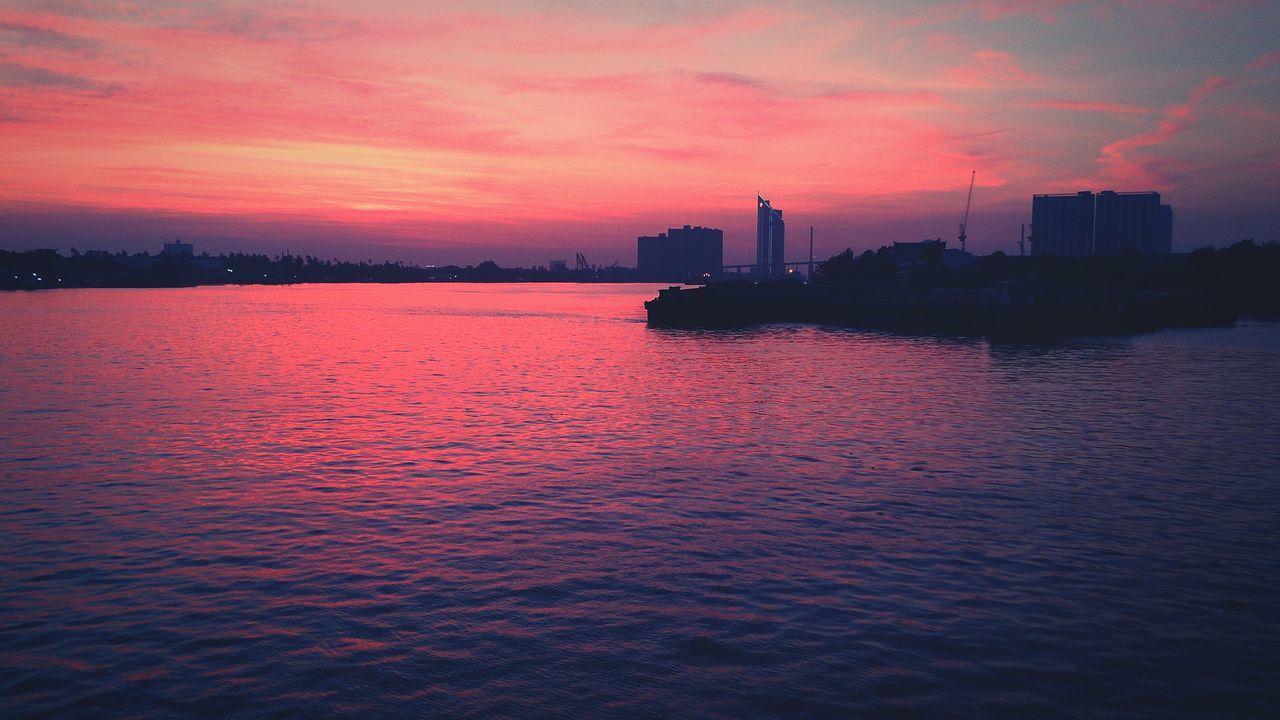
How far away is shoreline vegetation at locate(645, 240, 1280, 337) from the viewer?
10000cm

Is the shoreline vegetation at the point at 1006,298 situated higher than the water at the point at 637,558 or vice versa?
the shoreline vegetation at the point at 1006,298

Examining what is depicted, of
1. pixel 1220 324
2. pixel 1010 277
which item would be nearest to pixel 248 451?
pixel 1220 324

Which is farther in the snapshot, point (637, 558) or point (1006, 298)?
point (1006, 298)

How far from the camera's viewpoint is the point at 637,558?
14859 mm

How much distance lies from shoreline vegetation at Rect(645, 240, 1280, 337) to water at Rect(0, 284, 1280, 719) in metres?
67.7

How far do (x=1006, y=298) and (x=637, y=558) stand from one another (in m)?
99.1

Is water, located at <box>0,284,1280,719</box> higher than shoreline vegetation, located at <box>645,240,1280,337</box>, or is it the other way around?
shoreline vegetation, located at <box>645,240,1280,337</box>

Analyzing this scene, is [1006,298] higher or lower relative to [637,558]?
higher

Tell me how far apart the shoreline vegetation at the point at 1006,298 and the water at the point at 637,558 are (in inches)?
2666

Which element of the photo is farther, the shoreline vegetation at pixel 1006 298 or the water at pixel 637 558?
the shoreline vegetation at pixel 1006 298

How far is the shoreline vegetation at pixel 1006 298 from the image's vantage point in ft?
328

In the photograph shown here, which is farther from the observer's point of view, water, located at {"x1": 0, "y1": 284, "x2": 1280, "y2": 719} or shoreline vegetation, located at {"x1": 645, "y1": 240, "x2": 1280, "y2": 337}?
shoreline vegetation, located at {"x1": 645, "y1": 240, "x2": 1280, "y2": 337}

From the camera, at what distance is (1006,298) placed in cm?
10212

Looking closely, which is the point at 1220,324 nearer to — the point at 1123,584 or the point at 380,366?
the point at 380,366
